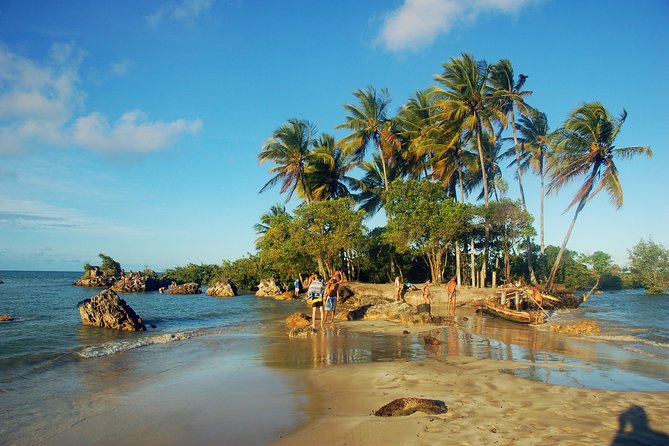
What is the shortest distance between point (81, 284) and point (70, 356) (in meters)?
48.9

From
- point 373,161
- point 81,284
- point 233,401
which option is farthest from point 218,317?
point 81,284

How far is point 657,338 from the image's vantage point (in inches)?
551

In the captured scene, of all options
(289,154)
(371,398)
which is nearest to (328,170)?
(289,154)

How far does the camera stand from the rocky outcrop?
44406 mm

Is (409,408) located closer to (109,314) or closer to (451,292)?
(109,314)

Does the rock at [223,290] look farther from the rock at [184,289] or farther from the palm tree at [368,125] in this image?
the palm tree at [368,125]

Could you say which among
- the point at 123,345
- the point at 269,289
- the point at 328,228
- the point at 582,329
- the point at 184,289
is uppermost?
the point at 328,228

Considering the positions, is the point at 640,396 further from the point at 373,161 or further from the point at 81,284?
the point at 81,284

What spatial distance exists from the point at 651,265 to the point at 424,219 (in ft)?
109

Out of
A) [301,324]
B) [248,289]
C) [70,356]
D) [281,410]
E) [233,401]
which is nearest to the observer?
[281,410]

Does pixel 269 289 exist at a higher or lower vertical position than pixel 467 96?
lower

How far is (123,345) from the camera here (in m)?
12.4

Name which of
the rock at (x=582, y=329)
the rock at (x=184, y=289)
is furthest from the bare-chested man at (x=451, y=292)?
the rock at (x=184, y=289)

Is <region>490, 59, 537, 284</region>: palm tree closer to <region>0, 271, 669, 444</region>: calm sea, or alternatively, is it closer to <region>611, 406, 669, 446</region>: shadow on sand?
<region>0, 271, 669, 444</region>: calm sea
